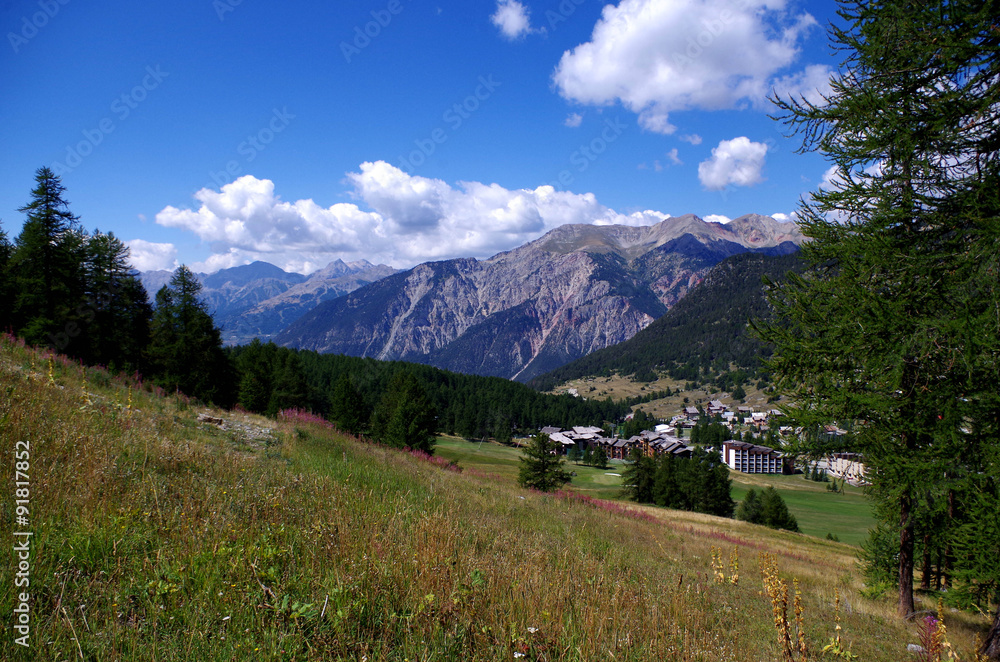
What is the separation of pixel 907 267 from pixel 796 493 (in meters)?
95.9

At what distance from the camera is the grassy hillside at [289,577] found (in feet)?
9.35

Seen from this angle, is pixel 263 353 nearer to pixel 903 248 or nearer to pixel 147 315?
pixel 147 315

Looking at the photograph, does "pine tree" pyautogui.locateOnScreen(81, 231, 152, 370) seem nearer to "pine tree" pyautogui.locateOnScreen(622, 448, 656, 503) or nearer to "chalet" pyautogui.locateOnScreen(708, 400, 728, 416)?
"pine tree" pyautogui.locateOnScreen(622, 448, 656, 503)

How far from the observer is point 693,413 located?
16988 cm

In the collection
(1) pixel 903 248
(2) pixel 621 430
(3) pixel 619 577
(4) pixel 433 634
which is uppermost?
(1) pixel 903 248

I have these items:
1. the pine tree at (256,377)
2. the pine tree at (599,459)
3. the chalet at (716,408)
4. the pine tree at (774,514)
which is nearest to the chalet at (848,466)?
the pine tree at (256,377)

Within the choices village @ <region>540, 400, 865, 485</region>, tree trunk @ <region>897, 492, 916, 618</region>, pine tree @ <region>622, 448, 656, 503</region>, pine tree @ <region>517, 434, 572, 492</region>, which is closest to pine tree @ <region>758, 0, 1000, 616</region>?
tree trunk @ <region>897, 492, 916, 618</region>

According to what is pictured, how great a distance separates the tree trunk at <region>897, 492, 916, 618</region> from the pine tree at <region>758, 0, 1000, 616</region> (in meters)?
0.03

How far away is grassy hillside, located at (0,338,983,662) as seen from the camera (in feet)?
9.35

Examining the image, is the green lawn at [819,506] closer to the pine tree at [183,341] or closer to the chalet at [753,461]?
the chalet at [753,461]

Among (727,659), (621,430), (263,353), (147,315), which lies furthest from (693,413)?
(727,659)

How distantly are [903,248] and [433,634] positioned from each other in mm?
9028

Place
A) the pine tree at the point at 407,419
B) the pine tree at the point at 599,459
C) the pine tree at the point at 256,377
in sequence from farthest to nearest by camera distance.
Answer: the pine tree at the point at 599,459
the pine tree at the point at 407,419
the pine tree at the point at 256,377

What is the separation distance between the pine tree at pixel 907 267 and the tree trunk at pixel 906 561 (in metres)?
0.03
